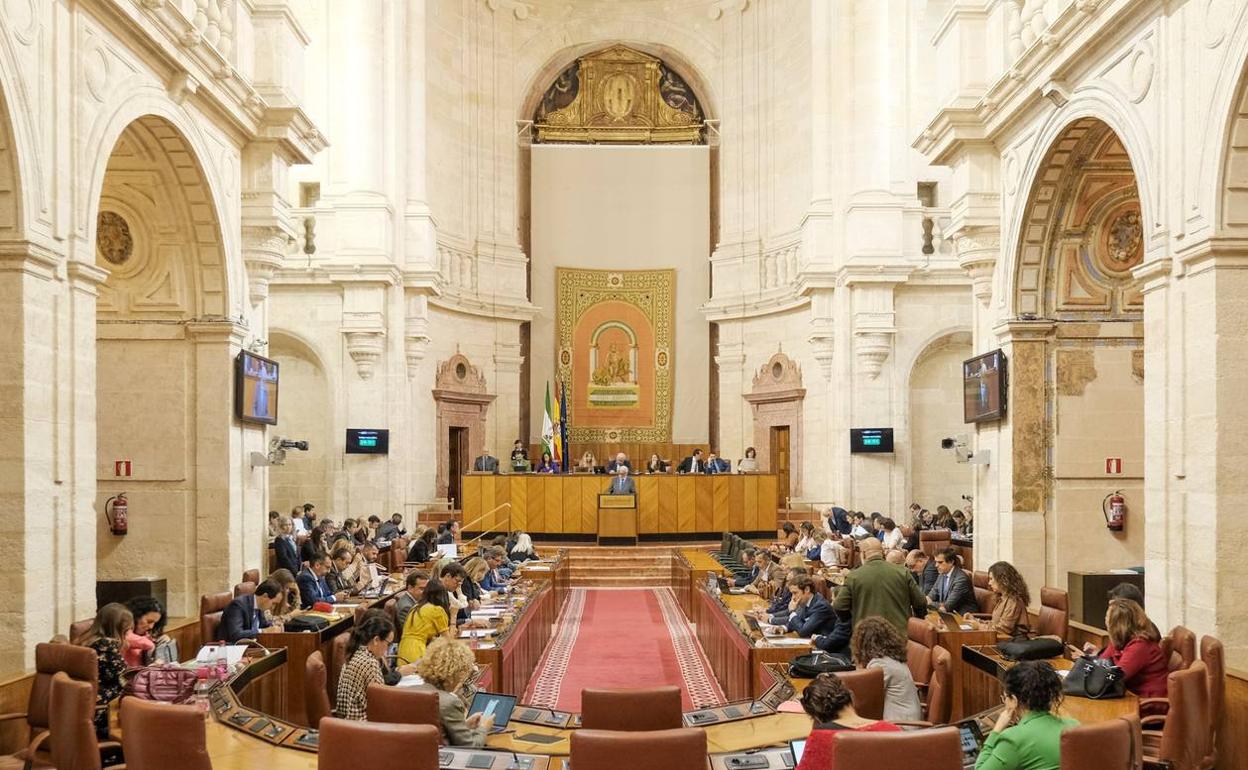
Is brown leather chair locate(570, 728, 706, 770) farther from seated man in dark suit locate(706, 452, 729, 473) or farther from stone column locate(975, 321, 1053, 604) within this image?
seated man in dark suit locate(706, 452, 729, 473)

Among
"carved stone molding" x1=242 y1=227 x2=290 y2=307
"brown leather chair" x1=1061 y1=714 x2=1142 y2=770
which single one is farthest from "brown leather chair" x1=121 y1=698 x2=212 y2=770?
"carved stone molding" x1=242 y1=227 x2=290 y2=307

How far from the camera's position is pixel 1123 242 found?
10.4 metres

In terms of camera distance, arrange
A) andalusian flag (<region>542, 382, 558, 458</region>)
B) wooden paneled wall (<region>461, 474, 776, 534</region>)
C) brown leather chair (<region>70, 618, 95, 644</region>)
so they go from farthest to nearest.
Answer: andalusian flag (<region>542, 382, 558, 458</region>) → wooden paneled wall (<region>461, 474, 776, 534</region>) → brown leather chair (<region>70, 618, 95, 644</region>)

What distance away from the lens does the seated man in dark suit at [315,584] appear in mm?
9891

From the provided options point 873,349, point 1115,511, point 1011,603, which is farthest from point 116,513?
point 873,349

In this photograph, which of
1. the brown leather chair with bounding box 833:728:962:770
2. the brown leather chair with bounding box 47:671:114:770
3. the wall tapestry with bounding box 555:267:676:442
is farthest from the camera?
the wall tapestry with bounding box 555:267:676:442

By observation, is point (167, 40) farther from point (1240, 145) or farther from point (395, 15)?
point (395, 15)

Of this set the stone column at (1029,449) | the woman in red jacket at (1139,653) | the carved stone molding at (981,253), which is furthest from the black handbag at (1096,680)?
the carved stone molding at (981,253)

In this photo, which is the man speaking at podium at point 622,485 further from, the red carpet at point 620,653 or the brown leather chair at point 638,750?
the brown leather chair at point 638,750

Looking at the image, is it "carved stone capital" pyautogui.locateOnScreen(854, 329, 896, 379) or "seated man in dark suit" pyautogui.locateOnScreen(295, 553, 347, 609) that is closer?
"seated man in dark suit" pyautogui.locateOnScreen(295, 553, 347, 609)

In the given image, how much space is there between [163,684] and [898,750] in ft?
12.3

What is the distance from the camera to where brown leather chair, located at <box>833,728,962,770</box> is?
3.88 m

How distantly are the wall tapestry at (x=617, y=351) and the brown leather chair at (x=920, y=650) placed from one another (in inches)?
673

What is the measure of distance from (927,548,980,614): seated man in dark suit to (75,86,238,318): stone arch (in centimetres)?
672
